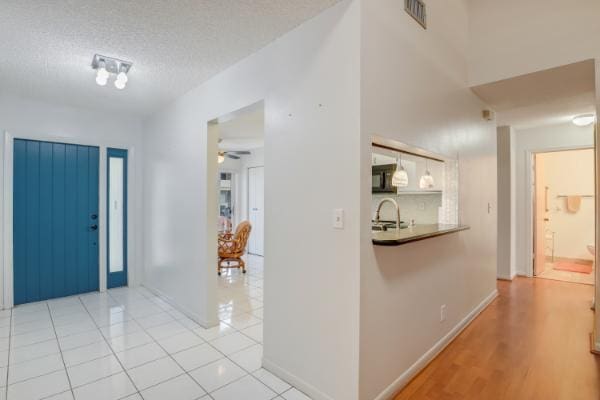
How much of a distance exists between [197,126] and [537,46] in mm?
3305

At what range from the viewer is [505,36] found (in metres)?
2.98

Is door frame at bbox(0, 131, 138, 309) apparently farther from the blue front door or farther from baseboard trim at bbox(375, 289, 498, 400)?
baseboard trim at bbox(375, 289, 498, 400)

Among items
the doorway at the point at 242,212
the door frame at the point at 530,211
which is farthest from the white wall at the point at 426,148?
the door frame at the point at 530,211

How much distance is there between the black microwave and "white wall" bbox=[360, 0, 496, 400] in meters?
0.40

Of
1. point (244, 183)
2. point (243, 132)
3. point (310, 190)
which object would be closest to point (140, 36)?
point (310, 190)

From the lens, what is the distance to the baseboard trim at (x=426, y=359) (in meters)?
2.00

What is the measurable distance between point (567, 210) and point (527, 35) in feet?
16.5

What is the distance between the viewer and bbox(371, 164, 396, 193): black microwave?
2668mm

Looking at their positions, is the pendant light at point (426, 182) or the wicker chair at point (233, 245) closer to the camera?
the pendant light at point (426, 182)

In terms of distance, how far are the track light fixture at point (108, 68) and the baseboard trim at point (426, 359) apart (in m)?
3.17

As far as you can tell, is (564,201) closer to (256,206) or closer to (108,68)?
(256,206)

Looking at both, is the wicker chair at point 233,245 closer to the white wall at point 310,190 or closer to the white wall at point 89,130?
the white wall at point 89,130

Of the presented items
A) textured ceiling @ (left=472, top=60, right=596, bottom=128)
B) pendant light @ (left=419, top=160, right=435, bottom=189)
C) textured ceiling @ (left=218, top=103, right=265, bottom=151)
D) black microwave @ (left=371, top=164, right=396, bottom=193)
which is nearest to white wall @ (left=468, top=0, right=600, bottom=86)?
textured ceiling @ (left=472, top=60, right=596, bottom=128)

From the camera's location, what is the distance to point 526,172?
204 inches
